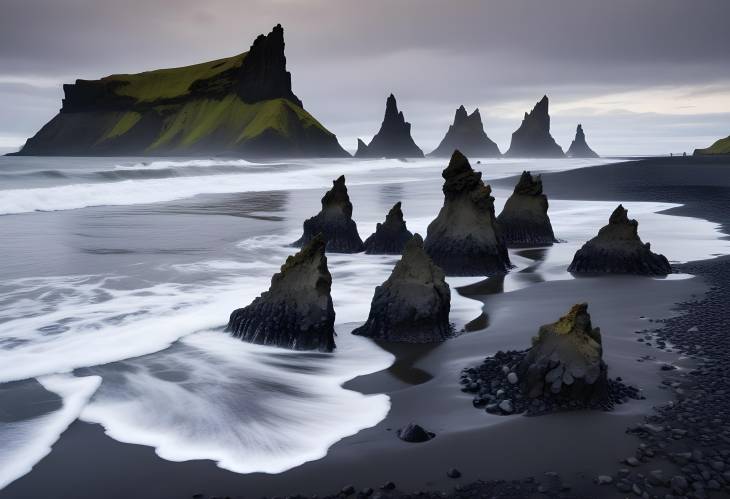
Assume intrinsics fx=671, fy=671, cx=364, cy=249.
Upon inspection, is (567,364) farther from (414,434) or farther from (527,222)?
(527,222)

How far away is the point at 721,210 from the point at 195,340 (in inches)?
1034

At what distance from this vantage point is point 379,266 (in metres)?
16.2

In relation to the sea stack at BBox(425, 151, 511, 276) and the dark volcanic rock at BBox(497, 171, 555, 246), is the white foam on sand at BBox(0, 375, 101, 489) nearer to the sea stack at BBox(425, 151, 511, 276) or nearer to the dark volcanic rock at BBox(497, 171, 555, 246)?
the sea stack at BBox(425, 151, 511, 276)

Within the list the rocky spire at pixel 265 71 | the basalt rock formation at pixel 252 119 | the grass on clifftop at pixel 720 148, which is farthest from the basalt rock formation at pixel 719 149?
the rocky spire at pixel 265 71

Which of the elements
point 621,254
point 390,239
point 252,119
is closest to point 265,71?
point 252,119

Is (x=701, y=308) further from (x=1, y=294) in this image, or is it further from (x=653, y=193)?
(x=653, y=193)

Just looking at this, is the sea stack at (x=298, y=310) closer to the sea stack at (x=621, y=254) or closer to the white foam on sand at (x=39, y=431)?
the white foam on sand at (x=39, y=431)

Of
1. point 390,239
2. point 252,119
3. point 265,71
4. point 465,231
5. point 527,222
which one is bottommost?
point 390,239

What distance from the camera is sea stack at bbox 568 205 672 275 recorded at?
14.1m

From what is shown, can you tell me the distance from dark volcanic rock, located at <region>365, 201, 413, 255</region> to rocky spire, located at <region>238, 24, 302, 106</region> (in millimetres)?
162465

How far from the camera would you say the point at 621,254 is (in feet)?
46.9

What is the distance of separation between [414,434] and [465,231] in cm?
900

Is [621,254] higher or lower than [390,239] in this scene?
higher

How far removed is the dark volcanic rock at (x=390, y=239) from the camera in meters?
18.1
